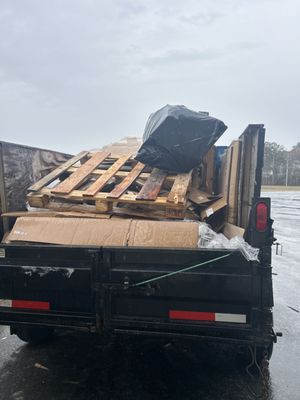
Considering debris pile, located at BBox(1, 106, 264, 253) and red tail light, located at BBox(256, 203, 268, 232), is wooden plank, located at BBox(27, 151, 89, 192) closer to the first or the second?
debris pile, located at BBox(1, 106, 264, 253)

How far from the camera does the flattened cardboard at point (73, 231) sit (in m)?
2.57

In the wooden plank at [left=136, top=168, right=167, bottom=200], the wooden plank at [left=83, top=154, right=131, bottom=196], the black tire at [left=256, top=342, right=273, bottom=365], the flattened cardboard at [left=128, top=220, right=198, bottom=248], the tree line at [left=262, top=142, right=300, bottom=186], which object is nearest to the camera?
the flattened cardboard at [left=128, top=220, right=198, bottom=248]

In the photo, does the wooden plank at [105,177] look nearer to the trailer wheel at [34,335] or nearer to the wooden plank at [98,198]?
the wooden plank at [98,198]

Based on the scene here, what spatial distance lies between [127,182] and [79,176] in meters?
0.54

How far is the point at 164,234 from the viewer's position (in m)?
2.54

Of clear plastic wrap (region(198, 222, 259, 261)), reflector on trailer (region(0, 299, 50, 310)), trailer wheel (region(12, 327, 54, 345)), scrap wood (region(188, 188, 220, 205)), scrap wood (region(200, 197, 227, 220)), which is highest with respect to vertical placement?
scrap wood (region(188, 188, 220, 205))

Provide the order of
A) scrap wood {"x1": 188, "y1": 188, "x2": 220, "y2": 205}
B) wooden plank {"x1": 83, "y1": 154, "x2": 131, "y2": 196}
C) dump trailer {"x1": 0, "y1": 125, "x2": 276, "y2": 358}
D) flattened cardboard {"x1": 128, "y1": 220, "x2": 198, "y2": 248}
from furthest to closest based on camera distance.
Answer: scrap wood {"x1": 188, "y1": 188, "x2": 220, "y2": 205} → wooden plank {"x1": 83, "y1": 154, "x2": 131, "y2": 196} → flattened cardboard {"x1": 128, "y1": 220, "x2": 198, "y2": 248} → dump trailer {"x1": 0, "y1": 125, "x2": 276, "y2": 358}

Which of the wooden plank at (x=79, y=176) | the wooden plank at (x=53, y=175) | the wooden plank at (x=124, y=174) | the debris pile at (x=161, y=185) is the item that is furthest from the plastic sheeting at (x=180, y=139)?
the wooden plank at (x=53, y=175)

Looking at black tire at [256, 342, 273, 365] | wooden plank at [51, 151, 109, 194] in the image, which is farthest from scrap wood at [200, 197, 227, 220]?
wooden plank at [51, 151, 109, 194]

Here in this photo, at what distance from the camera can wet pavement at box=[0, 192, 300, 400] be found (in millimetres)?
2562

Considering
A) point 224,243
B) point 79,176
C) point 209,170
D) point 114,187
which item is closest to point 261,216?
point 224,243

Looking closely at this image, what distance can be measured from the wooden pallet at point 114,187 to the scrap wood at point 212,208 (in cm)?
23

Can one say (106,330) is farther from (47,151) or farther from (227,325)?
(47,151)

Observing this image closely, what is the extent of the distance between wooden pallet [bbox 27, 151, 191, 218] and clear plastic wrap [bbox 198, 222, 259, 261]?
1.12ft
